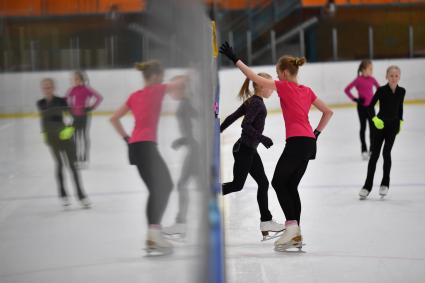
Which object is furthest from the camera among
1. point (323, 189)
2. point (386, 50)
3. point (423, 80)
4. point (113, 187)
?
point (386, 50)

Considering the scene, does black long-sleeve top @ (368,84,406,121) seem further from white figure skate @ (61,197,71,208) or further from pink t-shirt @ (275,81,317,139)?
white figure skate @ (61,197,71,208)

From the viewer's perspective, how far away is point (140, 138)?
139 cm

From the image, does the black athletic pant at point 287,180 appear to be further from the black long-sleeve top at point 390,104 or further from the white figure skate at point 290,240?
the black long-sleeve top at point 390,104

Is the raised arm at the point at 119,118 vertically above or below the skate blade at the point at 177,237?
above

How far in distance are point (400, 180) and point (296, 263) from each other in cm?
393

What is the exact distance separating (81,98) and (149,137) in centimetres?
17

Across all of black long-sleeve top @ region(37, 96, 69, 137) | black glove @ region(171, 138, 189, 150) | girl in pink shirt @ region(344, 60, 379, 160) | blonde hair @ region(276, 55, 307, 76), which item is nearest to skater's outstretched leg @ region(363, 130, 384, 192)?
blonde hair @ region(276, 55, 307, 76)

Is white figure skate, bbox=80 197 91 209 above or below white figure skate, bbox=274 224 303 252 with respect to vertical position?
above

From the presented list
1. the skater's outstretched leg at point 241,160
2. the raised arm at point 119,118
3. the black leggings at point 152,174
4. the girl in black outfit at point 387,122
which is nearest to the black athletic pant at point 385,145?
the girl in black outfit at point 387,122

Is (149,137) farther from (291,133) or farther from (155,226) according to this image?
(291,133)

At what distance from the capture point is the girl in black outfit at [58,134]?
3.98ft

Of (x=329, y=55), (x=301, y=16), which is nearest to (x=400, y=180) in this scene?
(x=329, y=55)

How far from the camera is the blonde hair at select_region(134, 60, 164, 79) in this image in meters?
1.26

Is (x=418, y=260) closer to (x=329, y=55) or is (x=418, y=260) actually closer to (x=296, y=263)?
(x=296, y=263)
